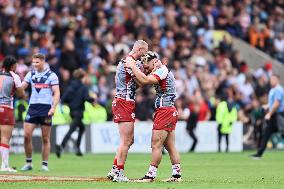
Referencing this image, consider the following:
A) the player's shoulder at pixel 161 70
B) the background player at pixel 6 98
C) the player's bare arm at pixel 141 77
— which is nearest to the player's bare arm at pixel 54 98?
the background player at pixel 6 98

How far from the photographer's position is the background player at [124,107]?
60.1ft

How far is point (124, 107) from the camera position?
18.4 meters

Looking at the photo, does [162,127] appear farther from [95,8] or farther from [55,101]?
[95,8]

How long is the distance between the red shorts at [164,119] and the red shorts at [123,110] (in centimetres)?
47

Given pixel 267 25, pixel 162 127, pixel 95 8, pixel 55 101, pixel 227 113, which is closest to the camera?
pixel 162 127

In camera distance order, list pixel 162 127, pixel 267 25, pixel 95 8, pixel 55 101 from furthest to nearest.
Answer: pixel 267 25, pixel 95 8, pixel 55 101, pixel 162 127

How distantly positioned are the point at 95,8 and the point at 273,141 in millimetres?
8520

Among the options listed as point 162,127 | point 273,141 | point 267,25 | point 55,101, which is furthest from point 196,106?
point 162,127

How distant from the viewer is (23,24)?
119 ft

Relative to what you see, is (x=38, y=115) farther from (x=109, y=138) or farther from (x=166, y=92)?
(x=109, y=138)

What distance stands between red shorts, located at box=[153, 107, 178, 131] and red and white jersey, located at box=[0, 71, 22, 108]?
4.95 metres

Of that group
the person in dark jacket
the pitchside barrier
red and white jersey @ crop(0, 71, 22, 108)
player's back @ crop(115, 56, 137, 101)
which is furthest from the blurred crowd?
player's back @ crop(115, 56, 137, 101)

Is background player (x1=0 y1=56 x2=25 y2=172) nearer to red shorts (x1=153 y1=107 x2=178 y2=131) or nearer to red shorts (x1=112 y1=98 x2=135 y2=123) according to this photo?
red shorts (x1=112 y1=98 x2=135 y2=123)

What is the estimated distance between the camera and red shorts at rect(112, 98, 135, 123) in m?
18.4
